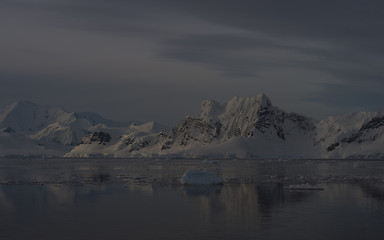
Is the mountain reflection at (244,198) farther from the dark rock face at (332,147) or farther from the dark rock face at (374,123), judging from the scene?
the dark rock face at (332,147)

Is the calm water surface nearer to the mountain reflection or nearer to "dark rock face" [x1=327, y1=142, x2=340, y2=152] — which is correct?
the mountain reflection

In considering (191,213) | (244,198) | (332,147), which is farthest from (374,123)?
(191,213)

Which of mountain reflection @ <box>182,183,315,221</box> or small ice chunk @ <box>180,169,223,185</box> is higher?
small ice chunk @ <box>180,169,223,185</box>

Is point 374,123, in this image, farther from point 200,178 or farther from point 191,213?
point 191,213

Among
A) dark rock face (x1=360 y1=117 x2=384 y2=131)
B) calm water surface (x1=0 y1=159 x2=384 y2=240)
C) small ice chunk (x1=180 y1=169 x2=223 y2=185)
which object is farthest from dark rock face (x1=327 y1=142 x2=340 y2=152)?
calm water surface (x1=0 y1=159 x2=384 y2=240)

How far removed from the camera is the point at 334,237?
67.7 feet

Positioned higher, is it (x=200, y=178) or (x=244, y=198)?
(x=200, y=178)

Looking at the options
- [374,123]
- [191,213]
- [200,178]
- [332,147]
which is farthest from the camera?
[332,147]

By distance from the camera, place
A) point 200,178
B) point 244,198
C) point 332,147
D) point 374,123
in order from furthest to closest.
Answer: point 332,147 < point 374,123 < point 200,178 < point 244,198

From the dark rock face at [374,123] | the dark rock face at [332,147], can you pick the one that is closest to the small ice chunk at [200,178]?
the dark rock face at [374,123]

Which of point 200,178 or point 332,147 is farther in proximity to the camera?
point 332,147

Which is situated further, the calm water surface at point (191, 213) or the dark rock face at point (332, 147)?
the dark rock face at point (332, 147)

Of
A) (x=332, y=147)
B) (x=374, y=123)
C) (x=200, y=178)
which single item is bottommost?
(x=332, y=147)

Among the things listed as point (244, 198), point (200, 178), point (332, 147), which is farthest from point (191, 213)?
point (332, 147)
